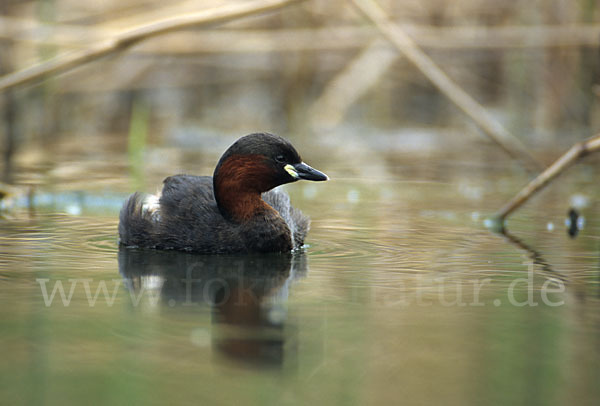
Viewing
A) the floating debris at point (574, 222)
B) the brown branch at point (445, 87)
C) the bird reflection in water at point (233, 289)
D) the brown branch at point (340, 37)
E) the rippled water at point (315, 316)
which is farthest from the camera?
the brown branch at point (340, 37)

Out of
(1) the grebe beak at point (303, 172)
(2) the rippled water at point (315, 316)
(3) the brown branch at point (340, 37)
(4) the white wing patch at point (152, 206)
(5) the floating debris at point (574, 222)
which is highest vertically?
(3) the brown branch at point (340, 37)

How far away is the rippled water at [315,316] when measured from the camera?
9.11ft

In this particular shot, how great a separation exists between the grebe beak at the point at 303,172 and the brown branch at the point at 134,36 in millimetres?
1282

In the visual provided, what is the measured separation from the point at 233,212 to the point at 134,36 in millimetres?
1494

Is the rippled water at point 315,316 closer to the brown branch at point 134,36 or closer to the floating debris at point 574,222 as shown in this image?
the floating debris at point 574,222

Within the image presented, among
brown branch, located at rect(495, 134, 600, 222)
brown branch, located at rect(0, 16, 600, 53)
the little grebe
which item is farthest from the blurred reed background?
brown branch, located at rect(495, 134, 600, 222)

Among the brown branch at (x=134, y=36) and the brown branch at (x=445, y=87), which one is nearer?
the brown branch at (x=134, y=36)

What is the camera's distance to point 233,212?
5191mm

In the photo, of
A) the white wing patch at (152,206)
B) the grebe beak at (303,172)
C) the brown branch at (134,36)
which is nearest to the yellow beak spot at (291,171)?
the grebe beak at (303,172)

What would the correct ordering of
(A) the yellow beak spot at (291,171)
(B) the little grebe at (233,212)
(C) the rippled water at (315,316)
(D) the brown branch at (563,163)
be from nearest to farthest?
(C) the rippled water at (315,316) < (B) the little grebe at (233,212) < (D) the brown branch at (563,163) < (A) the yellow beak spot at (291,171)

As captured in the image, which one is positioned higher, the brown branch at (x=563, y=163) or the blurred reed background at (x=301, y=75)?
the blurred reed background at (x=301, y=75)

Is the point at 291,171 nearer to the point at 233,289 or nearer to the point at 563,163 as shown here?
the point at 233,289

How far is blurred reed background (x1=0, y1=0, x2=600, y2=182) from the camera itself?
33.1 feet

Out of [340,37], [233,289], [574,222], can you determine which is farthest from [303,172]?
[340,37]
